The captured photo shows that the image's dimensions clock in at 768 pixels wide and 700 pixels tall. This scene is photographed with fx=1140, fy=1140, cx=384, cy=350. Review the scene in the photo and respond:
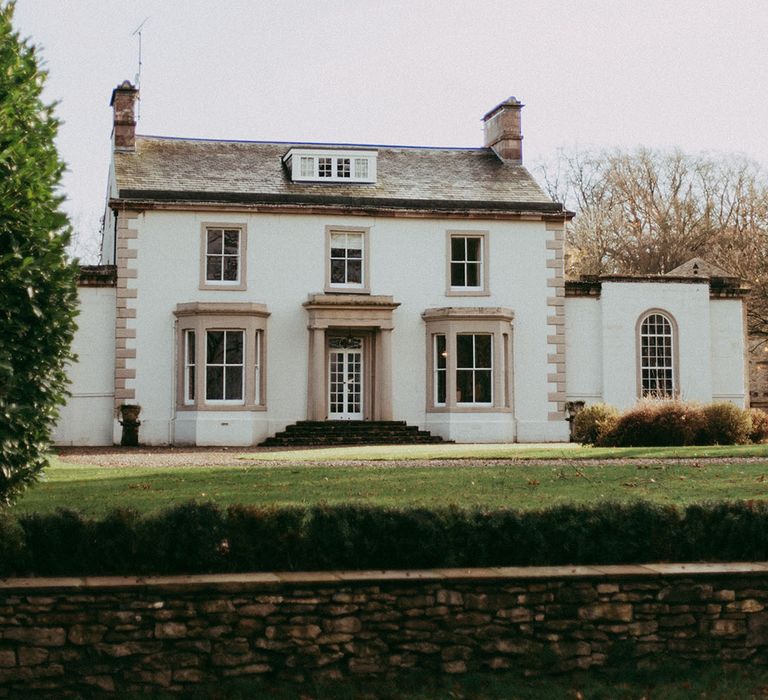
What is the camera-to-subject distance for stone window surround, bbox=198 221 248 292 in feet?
98.3

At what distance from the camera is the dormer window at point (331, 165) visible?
104 feet

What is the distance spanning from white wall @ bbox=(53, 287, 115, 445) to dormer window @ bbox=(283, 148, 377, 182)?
253 inches

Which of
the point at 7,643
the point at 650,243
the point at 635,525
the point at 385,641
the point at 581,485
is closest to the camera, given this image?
the point at 7,643

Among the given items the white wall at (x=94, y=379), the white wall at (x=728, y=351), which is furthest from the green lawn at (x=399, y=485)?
the white wall at (x=728, y=351)

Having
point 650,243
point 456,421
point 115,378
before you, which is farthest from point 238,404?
point 650,243

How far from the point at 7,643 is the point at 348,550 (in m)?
2.55

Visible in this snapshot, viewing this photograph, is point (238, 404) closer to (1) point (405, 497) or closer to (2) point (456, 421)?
(2) point (456, 421)

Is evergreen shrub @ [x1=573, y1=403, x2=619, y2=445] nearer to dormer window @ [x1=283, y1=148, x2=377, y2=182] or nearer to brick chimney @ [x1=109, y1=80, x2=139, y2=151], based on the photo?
dormer window @ [x1=283, y1=148, x2=377, y2=182]

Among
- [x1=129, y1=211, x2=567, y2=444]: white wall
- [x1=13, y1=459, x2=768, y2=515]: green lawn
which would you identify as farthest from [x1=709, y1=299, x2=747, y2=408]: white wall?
[x1=13, y1=459, x2=768, y2=515]: green lawn

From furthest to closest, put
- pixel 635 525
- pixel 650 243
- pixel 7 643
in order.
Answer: pixel 650 243, pixel 635 525, pixel 7 643

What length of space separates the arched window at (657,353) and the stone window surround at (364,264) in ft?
26.1

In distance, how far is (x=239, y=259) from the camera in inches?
1192

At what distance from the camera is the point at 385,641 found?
8500 millimetres

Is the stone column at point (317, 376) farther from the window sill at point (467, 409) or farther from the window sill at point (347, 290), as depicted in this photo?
the window sill at point (467, 409)
